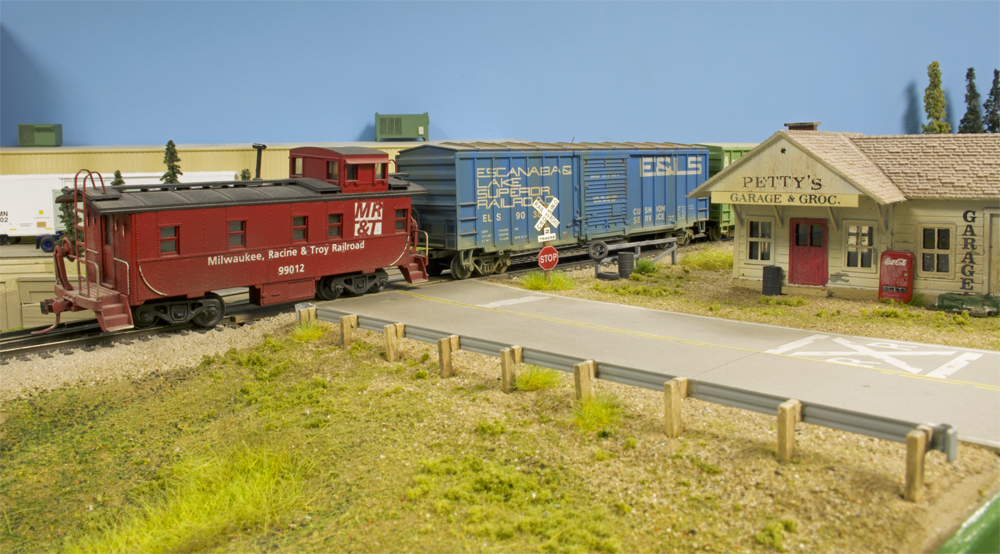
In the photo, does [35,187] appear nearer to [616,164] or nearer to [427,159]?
[427,159]

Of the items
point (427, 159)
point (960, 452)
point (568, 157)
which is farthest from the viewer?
point (568, 157)

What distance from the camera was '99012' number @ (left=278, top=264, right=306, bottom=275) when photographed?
16.3m

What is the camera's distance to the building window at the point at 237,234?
15430mm

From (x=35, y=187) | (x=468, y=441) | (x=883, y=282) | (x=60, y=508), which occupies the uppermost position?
(x=35, y=187)

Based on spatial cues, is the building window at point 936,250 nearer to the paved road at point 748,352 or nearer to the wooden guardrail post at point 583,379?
the paved road at point 748,352

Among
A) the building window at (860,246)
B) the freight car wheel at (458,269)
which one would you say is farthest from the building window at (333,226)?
the building window at (860,246)

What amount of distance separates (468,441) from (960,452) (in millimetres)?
5385

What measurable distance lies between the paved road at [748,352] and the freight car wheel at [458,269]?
2.35m

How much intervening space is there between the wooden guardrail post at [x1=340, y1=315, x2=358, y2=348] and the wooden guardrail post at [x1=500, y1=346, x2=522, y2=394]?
4.07 meters

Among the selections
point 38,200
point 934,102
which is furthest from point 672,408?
point 934,102

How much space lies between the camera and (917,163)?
1656 cm

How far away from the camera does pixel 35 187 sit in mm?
28688

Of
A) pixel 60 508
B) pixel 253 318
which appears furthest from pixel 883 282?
pixel 60 508

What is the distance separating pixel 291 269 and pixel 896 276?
42.5ft
